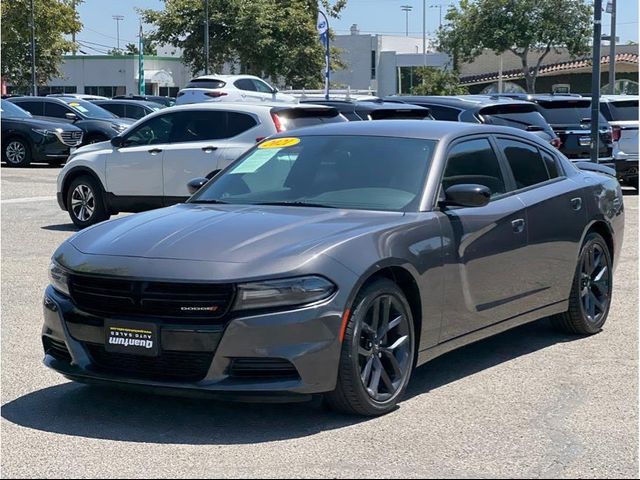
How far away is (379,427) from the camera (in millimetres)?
5500

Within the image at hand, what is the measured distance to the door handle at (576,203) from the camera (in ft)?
25.2

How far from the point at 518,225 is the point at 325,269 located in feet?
6.55

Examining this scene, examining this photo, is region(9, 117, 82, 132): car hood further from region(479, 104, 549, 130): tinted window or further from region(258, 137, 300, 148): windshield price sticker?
region(258, 137, 300, 148): windshield price sticker

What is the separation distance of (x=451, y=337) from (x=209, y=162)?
8.12m

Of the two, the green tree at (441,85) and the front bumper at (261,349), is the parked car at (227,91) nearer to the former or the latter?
the green tree at (441,85)

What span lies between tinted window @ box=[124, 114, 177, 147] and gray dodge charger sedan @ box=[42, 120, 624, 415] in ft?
23.4

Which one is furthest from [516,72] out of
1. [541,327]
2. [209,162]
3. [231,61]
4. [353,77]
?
[541,327]

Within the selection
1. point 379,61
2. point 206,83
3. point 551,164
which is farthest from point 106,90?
point 551,164

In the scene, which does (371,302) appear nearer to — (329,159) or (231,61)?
(329,159)

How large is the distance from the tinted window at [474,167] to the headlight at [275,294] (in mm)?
1560

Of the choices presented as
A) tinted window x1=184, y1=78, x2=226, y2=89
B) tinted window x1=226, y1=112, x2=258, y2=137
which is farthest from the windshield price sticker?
tinted window x1=184, y1=78, x2=226, y2=89

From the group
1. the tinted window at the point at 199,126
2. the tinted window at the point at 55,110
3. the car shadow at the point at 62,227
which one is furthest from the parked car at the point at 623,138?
the tinted window at the point at 55,110

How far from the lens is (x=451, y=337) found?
6305mm

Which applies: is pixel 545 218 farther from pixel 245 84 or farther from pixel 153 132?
pixel 245 84
